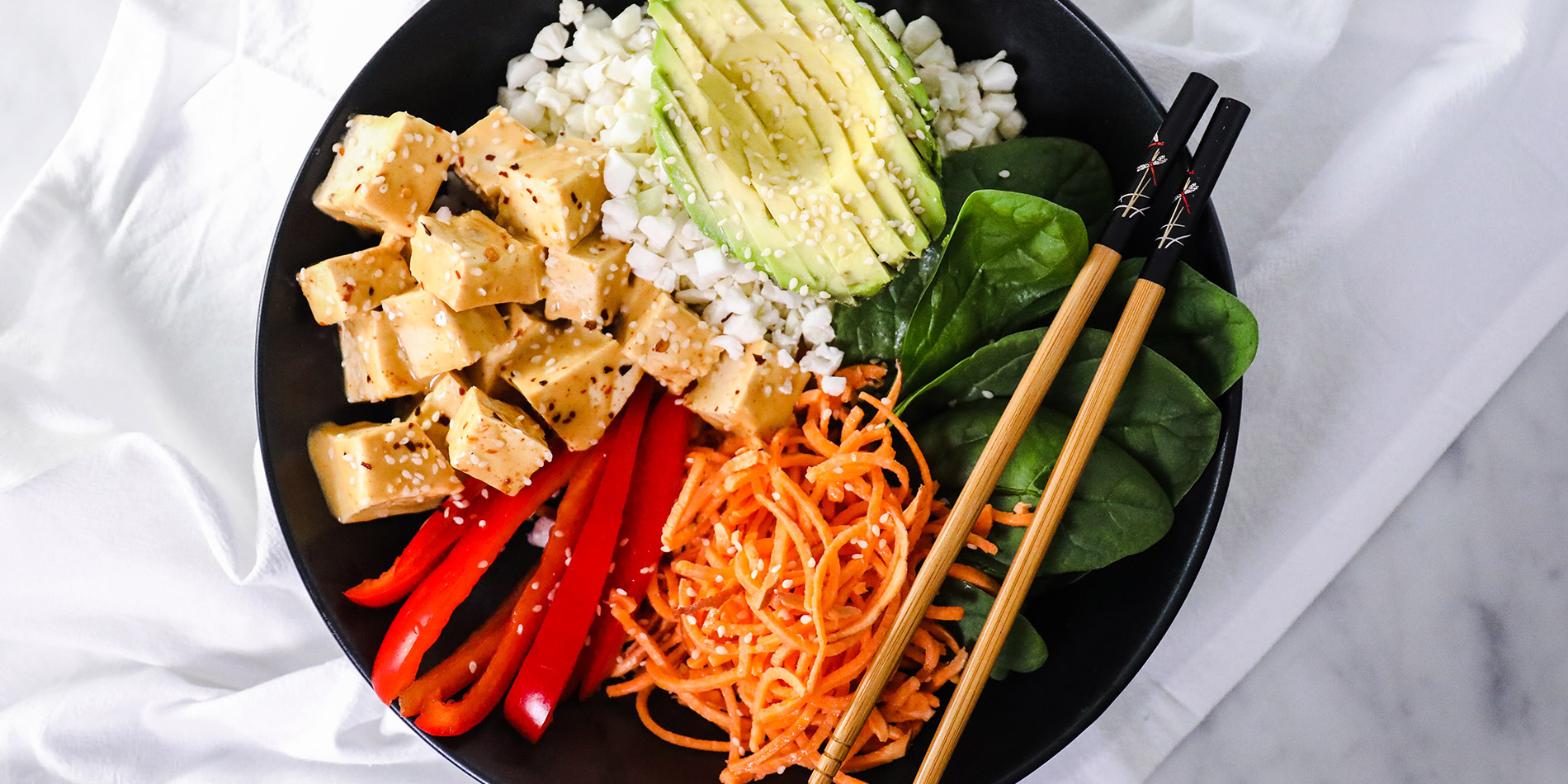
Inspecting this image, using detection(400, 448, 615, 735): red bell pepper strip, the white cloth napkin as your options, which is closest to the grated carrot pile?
detection(400, 448, 615, 735): red bell pepper strip

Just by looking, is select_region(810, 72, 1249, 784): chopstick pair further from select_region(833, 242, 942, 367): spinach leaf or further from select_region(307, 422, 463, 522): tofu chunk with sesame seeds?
select_region(307, 422, 463, 522): tofu chunk with sesame seeds

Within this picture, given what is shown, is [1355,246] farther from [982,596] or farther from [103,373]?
[103,373]

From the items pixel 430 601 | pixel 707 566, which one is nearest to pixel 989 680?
pixel 707 566

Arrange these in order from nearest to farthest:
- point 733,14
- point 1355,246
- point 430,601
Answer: point 733,14 < point 430,601 < point 1355,246

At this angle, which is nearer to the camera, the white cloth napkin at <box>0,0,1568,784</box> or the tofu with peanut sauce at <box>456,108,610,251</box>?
the tofu with peanut sauce at <box>456,108,610,251</box>

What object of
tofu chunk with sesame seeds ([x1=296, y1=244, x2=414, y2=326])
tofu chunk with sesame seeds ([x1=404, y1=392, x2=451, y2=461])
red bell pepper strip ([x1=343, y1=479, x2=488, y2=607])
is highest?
tofu chunk with sesame seeds ([x1=296, y1=244, x2=414, y2=326])

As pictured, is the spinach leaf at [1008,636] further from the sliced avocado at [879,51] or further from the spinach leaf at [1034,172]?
the sliced avocado at [879,51]
